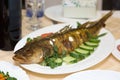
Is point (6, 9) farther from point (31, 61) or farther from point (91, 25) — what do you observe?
point (91, 25)

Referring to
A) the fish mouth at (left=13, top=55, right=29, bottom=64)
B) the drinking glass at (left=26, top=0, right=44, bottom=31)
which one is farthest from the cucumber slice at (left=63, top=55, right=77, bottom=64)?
the drinking glass at (left=26, top=0, right=44, bottom=31)

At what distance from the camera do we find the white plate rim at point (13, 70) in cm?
86

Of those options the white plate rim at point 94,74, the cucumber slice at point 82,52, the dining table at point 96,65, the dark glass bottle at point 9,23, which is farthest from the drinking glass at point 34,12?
the white plate rim at point 94,74

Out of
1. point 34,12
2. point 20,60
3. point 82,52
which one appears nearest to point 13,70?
point 20,60

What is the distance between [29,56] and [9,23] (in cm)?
18

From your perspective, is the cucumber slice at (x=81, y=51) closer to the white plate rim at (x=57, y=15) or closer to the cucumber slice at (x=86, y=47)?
the cucumber slice at (x=86, y=47)

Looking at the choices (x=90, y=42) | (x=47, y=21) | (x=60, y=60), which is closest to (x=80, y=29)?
(x=90, y=42)

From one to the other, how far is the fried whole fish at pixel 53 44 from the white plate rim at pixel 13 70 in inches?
1.2

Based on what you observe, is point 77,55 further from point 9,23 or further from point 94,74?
point 9,23

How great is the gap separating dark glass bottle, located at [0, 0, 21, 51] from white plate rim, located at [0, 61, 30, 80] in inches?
4.9

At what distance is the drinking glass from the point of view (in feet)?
4.06

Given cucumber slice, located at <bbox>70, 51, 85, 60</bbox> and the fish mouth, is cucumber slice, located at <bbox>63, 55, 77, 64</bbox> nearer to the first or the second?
cucumber slice, located at <bbox>70, 51, 85, 60</bbox>

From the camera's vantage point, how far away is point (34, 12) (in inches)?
49.3

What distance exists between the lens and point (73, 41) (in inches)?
40.0
